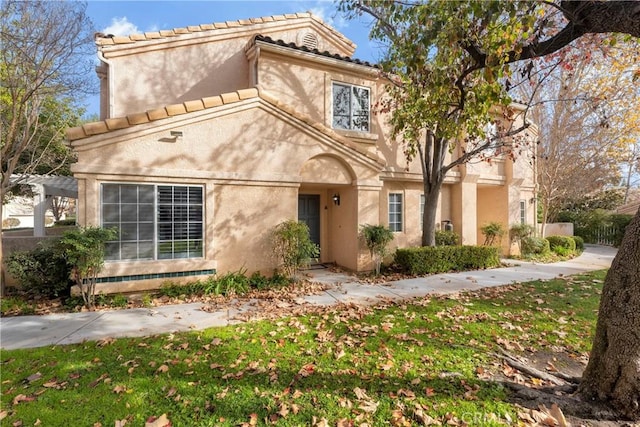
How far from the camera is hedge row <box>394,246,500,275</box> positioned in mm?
11305

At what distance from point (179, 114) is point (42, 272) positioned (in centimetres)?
549

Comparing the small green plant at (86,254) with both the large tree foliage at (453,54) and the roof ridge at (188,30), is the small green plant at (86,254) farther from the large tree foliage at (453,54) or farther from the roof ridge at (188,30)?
the large tree foliage at (453,54)

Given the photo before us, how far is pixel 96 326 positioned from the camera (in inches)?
250

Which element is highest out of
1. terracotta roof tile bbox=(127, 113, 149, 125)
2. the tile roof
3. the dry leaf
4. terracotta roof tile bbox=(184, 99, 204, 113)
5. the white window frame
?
the tile roof

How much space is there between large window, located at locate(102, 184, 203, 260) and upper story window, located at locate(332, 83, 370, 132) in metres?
6.76

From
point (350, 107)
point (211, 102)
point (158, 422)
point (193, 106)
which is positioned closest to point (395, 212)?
point (350, 107)

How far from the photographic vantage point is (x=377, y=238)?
10734 mm

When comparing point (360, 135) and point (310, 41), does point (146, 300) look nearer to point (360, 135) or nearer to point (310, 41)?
point (360, 135)

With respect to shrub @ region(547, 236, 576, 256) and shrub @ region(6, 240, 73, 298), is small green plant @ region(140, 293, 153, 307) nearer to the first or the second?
shrub @ region(6, 240, 73, 298)

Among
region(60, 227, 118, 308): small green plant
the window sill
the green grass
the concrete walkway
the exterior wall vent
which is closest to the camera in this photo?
the green grass

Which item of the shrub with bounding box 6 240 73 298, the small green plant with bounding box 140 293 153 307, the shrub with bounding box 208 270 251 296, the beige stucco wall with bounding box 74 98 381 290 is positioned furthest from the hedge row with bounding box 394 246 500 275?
the shrub with bounding box 6 240 73 298

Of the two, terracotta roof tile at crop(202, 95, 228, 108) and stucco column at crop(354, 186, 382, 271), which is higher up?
terracotta roof tile at crop(202, 95, 228, 108)

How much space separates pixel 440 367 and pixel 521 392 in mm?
1030

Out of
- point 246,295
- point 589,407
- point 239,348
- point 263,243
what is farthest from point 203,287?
point 589,407
